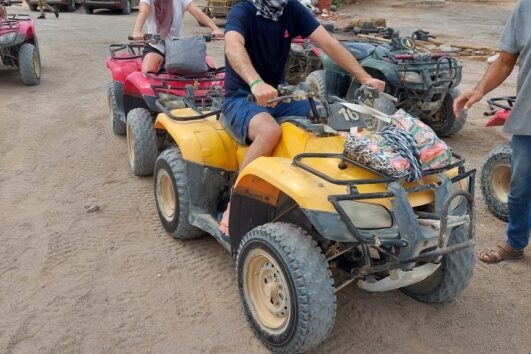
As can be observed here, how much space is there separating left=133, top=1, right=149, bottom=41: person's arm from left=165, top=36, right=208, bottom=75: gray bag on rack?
64 centimetres

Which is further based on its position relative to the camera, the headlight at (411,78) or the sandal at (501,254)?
the headlight at (411,78)

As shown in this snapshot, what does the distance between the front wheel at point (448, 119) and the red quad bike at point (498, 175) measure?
84.5 inches

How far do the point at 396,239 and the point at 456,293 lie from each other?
93 cm

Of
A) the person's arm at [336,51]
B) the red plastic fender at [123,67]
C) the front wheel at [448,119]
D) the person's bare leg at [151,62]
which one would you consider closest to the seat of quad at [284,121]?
the person's arm at [336,51]

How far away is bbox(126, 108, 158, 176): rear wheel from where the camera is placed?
205 inches

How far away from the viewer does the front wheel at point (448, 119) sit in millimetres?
7133

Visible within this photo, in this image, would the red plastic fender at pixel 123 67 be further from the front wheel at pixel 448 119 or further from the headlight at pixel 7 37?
the front wheel at pixel 448 119

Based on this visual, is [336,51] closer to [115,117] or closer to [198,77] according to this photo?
[198,77]

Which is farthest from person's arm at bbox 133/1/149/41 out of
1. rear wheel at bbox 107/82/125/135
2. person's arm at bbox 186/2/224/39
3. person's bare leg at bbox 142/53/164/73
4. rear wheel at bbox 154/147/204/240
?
rear wheel at bbox 154/147/204/240

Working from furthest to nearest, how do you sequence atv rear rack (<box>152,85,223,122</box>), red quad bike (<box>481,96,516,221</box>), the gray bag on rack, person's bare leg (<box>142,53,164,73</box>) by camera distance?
person's bare leg (<box>142,53,164,73</box>), the gray bag on rack, red quad bike (<box>481,96,516,221</box>), atv rear rack (<box>152,85,223,122</box>)

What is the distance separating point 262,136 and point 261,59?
72 cm

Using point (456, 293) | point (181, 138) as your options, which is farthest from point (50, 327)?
point (456, 293)

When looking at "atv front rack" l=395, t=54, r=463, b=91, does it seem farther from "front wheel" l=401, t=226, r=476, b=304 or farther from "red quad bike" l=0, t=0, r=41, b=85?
"red quad bike" l=0, t=0, r=41, b=85

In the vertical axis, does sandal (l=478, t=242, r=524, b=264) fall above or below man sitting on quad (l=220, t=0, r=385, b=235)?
below
